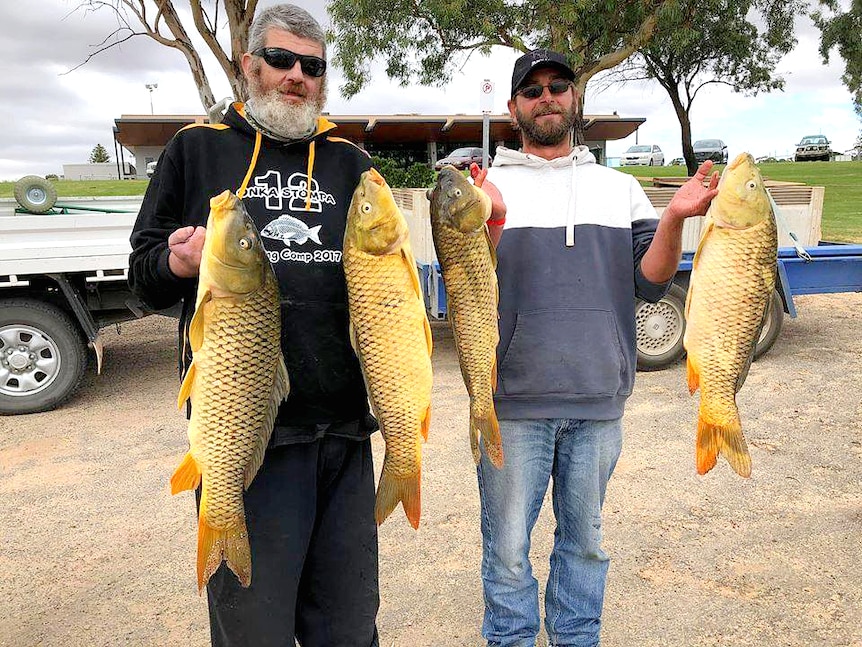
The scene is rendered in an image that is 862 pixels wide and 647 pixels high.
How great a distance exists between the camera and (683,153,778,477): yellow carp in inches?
87.8

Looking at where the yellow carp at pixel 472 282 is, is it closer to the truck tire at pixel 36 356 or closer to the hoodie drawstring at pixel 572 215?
the hoodie drawstring at pixel 572 215

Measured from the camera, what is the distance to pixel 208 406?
2.02m

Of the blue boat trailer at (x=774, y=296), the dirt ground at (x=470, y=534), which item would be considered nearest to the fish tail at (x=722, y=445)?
the dirt ground at (x=470, y=534)

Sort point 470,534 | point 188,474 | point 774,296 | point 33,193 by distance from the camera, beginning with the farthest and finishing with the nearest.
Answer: point 33,193 → point 774,296 → point 470,534 → point 188,474

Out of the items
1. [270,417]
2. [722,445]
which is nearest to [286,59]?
[270,417]

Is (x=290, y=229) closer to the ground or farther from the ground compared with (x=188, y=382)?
farther from the ground

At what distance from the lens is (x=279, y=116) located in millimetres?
2281

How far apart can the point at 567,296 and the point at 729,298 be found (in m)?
0.60

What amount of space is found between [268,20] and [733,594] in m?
3.38

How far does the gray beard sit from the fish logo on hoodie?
0.96ft

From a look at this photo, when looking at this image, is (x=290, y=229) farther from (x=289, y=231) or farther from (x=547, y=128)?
(x=547, y=128)

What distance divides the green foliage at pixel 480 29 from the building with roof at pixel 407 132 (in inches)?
443

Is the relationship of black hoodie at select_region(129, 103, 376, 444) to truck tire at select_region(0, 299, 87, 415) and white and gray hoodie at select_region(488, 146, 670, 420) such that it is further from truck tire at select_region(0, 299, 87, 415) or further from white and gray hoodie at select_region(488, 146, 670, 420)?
truck tire at select_region(0, 299, 87, 415)

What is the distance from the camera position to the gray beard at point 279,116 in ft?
7.50
